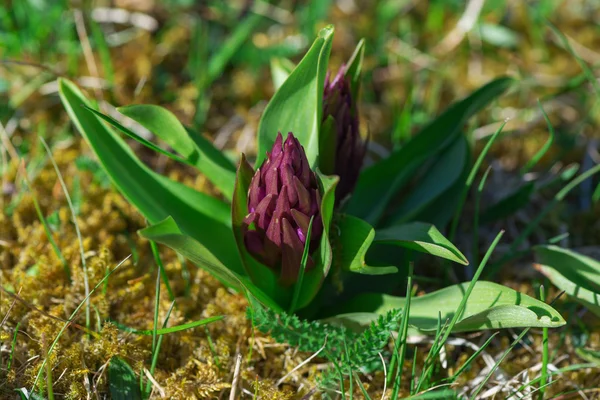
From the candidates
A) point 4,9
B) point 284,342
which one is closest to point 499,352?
point 284,342

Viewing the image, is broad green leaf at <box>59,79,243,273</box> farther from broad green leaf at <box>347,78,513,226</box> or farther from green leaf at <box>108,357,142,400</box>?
broad green leaf at <box>347,78,513,226</box>

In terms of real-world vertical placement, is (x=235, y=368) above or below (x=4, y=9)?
below

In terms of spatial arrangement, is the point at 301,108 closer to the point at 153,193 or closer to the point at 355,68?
the point at 355,68

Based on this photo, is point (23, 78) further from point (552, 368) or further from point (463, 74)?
point (552, 368)

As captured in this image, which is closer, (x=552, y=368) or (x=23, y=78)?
(x=552, y=368)

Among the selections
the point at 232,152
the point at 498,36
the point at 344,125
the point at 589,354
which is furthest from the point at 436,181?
the point at 498,36

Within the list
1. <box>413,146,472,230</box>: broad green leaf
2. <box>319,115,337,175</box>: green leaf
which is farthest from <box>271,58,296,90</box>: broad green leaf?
<box>413,146,472,230</box>: broad green leaf

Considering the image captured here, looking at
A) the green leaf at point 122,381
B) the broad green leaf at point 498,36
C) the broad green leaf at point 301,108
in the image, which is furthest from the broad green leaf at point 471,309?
the broad green leaf at point 498,36
